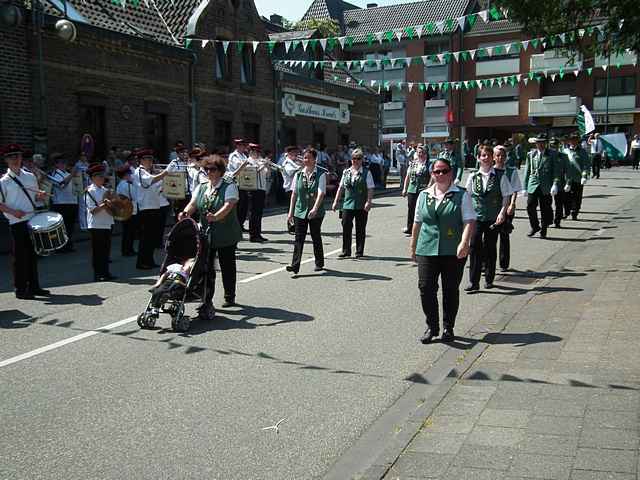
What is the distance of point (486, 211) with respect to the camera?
9.93 meters

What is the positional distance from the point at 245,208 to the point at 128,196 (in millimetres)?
3479

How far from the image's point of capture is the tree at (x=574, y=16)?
10.2 meters

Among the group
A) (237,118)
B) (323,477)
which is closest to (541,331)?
(323,477)

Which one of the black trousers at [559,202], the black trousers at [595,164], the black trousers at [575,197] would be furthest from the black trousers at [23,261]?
the black trousers at [595,164]

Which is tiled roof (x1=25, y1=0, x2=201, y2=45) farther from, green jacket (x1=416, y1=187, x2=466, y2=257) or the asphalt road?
green jacket (x1=416, y1=187, x2=466, y2=257)

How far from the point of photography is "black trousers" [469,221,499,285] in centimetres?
→ 984

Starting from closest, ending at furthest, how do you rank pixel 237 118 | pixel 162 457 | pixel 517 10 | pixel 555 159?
pixel 162 457
pixel 517 10
pixel 555 159
pixel 237 118

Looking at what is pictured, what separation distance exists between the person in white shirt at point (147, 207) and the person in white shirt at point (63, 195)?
2861mm

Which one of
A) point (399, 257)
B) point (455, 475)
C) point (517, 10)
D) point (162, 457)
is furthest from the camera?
point (399, 257)

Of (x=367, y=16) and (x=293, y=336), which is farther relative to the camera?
(x=367, y=16)

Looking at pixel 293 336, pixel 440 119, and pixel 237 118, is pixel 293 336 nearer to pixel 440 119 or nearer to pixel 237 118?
pixel 237 118

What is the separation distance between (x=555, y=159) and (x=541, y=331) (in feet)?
29.1

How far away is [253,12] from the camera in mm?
29547

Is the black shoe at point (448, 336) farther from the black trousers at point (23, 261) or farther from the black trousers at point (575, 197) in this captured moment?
the black trousers at point (575, 197)
